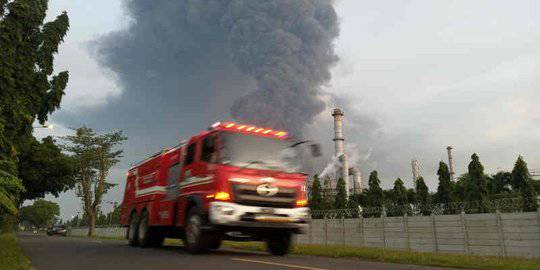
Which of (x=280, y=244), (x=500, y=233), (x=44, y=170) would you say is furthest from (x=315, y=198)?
(x=280, y=244)

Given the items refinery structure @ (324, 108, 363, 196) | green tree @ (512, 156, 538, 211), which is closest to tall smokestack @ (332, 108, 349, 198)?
refinery structure @ (324, 108, 363, 196)

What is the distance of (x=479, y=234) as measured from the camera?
22453 millimetres

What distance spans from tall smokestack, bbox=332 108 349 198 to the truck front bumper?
90994 millimetres

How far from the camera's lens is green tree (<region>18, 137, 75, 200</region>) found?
43.3 metres

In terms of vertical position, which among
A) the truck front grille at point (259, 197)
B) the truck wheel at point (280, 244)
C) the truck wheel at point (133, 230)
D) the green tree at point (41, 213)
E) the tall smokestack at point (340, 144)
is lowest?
the truck wheel at point (280, 244)

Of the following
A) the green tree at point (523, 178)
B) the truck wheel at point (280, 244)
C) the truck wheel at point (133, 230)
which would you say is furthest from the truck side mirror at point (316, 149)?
the green tree at point (523, 178)

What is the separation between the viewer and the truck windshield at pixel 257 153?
11.4 m

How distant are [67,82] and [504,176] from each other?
274 ft

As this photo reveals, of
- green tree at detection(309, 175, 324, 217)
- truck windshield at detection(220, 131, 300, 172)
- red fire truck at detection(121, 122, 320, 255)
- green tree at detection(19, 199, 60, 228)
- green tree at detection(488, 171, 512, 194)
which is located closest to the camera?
red fire truck at detection(121, 122, 320, 255)

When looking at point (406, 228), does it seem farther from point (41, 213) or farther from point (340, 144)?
point (41, 213)

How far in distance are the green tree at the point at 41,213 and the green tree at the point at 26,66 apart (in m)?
140

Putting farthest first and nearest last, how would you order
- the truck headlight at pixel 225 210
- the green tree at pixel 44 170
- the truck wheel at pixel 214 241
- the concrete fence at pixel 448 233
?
the green tree at pixel 44 170 < the concrete fence at pixel 448 233 < the truck wheel at pixel 214 241 < the truck headlight at pixel 225 210

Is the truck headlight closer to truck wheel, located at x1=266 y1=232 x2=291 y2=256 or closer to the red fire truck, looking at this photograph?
the red fire truck

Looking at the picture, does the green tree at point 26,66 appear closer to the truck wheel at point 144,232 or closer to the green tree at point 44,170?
the truck wheel at point 144,232
